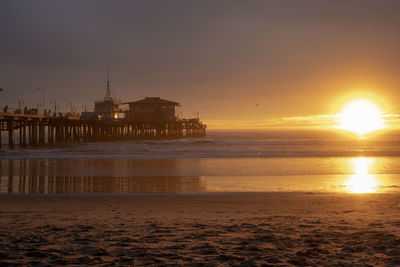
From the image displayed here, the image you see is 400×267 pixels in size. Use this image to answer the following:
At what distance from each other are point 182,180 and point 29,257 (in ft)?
34.3

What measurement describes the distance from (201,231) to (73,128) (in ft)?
168

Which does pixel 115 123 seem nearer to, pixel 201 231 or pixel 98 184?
pixel 98 184

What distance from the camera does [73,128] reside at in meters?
54.6

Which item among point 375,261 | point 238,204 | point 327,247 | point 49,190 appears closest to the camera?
point 375,261

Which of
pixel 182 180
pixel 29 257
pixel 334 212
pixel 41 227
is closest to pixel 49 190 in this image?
pixel 182 180

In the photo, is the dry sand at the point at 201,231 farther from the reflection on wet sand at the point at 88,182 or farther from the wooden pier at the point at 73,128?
the wooden pier at the point at 73,128

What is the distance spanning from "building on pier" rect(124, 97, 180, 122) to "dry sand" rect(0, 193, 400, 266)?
62.8 m

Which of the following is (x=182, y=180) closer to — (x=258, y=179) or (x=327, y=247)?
(x=258, y=179)

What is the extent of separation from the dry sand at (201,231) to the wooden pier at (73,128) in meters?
30.8

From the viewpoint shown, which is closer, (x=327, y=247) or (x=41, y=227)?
(x=327, y=247)

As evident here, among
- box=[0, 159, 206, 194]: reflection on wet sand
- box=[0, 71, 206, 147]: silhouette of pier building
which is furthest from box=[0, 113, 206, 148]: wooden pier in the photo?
box=[0, 159, 206, 194]: reflection on wet sand

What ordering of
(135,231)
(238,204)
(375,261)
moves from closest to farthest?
(375,261)
(135,231)
(238,204)

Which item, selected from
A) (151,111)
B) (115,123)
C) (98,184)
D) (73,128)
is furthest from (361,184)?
(151,111)

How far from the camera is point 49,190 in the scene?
1278cm
